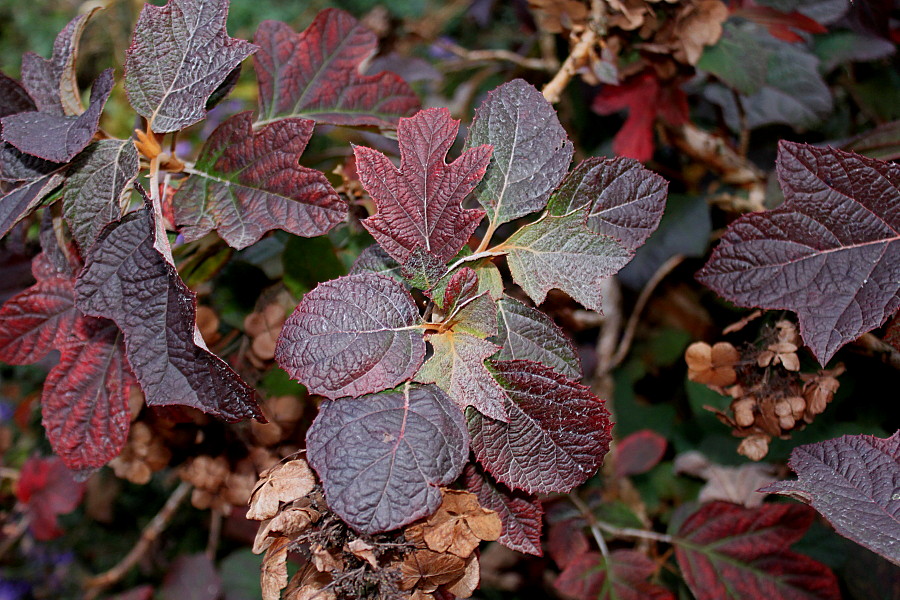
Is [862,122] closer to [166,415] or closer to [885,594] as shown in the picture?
[885,594]

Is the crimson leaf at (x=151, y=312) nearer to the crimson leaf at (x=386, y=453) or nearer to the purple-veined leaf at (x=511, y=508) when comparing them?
the crimson leaf at (x=386, y=453)

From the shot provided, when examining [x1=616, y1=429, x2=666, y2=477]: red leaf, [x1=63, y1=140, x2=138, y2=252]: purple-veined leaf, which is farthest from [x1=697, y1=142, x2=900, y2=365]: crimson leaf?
[x1=63, y1=140, x2=138, y2=252]: purple-veined leaf

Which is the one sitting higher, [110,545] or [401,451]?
[401,451]

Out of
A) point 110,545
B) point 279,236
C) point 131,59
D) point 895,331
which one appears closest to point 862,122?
point 895,331

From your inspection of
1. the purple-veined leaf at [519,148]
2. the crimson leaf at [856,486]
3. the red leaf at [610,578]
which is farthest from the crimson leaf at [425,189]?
the red leaf at [610,578]

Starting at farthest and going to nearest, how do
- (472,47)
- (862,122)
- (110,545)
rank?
(472,47), (110,545), (862,122)

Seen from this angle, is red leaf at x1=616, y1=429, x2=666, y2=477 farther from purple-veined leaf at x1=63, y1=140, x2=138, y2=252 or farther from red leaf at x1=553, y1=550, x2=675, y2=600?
purple-veined leaf at x1=63, y1=140, x2=138, y2=252

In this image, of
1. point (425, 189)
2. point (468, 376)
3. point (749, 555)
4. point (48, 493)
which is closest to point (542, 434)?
point (468, 376)
